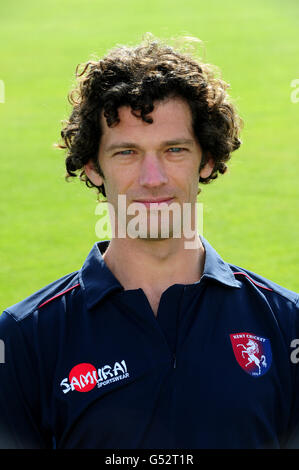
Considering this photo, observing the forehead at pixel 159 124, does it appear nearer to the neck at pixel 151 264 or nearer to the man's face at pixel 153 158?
the man's face at pixel 153 158

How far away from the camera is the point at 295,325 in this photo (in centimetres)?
285

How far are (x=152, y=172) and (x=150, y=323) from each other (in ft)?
1.53

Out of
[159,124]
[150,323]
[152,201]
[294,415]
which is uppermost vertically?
[159,124]

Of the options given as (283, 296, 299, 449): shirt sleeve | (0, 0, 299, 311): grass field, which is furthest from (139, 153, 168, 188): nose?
(0, 0, 299, 311): grass field

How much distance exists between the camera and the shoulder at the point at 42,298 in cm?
277

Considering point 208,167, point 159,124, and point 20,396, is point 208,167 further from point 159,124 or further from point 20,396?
point 20,396

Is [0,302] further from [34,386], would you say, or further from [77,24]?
[77,24]

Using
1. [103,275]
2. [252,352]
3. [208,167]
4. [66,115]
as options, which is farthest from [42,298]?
[66,115]

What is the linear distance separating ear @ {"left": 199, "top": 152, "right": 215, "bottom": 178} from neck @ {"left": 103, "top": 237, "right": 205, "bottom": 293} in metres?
0.31

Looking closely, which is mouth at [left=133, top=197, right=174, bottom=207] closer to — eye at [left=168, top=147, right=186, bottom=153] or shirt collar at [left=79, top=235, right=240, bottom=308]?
eye at [left=168, top=147, right=186, bottom=153]

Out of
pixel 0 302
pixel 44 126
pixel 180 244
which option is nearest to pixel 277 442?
pixel 180 244

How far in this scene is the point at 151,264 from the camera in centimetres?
293

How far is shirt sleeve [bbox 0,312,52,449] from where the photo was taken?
2674 millimetres

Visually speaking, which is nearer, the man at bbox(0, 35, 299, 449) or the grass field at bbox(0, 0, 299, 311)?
the man at bbox(0, 35, 299, 449)
